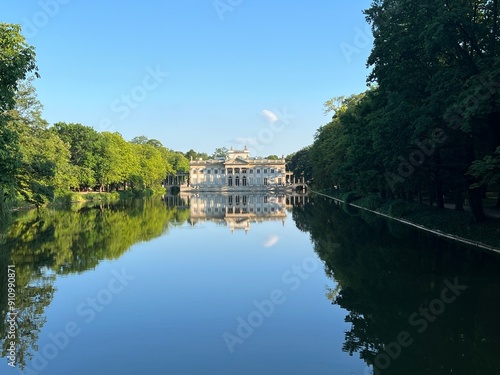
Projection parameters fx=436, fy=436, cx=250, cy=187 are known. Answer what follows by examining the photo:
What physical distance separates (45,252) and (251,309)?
38.3 feet

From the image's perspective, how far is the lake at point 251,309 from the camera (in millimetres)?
7672

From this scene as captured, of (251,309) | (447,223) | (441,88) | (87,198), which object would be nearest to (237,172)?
(87,198)

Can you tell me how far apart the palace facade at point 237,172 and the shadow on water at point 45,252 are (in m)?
86.8

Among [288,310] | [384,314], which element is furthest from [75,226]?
[384,314]

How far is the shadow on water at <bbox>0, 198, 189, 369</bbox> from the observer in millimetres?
9719

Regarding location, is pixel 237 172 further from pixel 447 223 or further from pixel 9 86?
pixel 9 86

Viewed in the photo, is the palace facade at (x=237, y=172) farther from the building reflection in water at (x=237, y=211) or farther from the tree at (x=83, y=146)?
the tree at (x=83, y=146)

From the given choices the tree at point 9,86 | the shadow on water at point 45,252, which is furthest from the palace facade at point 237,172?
the tree at point 9,86

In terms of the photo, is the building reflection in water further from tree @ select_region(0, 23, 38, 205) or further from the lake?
tree @ select_region(0, 23, 38, 205)

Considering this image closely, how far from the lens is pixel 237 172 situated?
396 ft

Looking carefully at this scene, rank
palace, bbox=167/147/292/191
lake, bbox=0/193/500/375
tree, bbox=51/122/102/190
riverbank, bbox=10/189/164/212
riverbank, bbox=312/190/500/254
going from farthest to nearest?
palace, bbox=167/147/292/191 < tree, bbox=51/122/102/190 < riverbank, bbox=10/189/164/212 < riverbank, bbox=312/190/500/254 < lake, bbox=0/193/500/375

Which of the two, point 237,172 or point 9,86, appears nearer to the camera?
point 9,86

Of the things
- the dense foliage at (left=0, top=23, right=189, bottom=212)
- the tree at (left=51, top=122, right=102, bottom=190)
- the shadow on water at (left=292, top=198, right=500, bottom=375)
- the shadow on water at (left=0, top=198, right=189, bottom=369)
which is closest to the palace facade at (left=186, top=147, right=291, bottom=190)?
the dense foliage at (left=0, top=23, right=189, bottom=212)

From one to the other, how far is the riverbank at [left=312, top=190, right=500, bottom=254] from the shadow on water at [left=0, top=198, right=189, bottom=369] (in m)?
15.3
